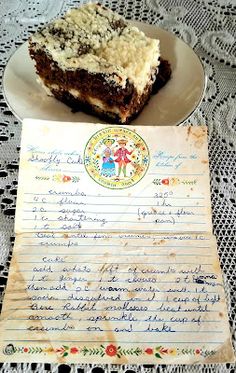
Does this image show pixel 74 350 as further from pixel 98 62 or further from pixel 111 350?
pixel 98 62

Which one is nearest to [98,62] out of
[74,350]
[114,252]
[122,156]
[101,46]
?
[101,46]

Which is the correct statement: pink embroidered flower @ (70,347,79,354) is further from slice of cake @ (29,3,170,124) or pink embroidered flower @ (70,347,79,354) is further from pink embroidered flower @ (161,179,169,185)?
slice of cake @ (29,3,170,124)

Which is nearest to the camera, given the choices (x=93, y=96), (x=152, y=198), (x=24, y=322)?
(x=24, y=322)

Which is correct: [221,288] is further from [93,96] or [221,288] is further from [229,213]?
[93,96]

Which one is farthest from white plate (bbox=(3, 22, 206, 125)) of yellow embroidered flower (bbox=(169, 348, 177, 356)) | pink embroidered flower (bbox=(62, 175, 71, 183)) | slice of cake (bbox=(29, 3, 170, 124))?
yellow embroidered flower (bbox=(169, 348, 177, 356))

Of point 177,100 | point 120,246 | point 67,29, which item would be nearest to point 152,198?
point 120,246

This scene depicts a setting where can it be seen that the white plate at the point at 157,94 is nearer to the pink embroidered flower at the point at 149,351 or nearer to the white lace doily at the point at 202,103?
the white lace doily at the point at 202,103
